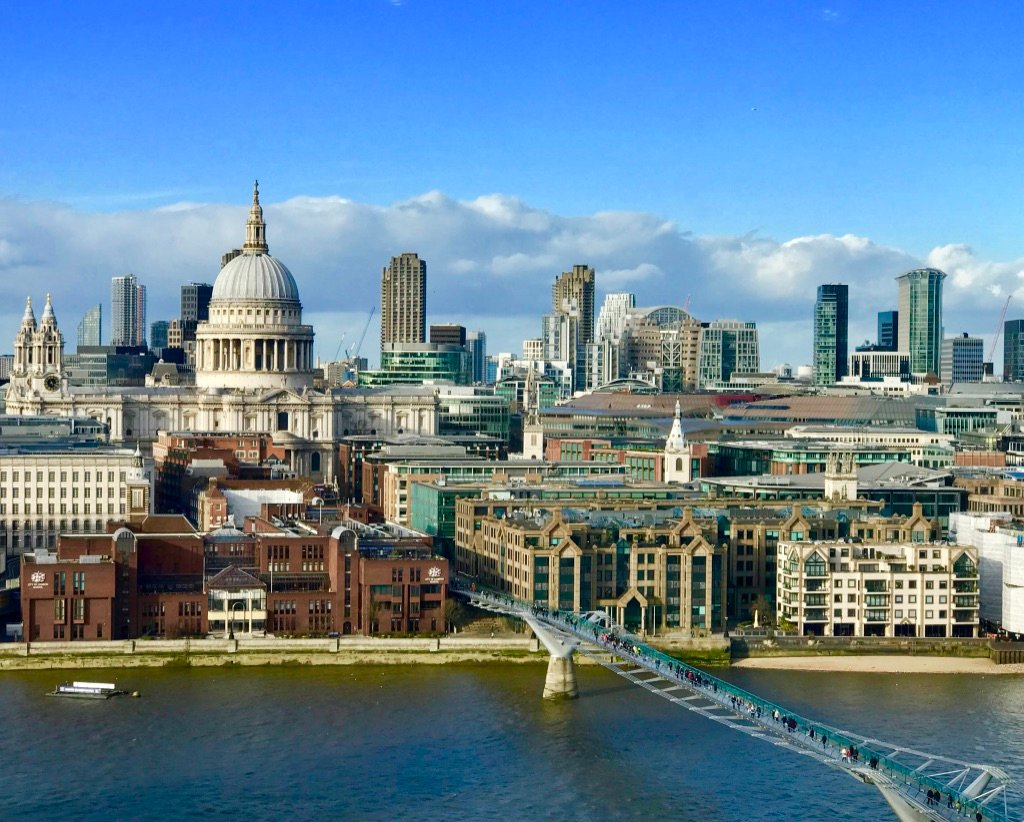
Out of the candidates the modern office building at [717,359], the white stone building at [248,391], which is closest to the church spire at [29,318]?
the white stone building at [248,391]

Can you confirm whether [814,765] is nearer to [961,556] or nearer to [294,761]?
[294,761]

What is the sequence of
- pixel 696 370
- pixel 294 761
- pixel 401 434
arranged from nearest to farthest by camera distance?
pixel 294 761
pixel 401 434
pixel 696 370

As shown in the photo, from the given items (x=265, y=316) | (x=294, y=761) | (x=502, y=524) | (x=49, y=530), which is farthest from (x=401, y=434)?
(x=294, y=761)

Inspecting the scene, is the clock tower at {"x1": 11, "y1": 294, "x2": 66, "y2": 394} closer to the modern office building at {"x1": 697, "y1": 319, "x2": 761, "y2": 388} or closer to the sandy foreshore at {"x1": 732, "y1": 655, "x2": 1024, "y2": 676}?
the sandy foreshore at {"x1": 732, "y1": 655, "x2": 1024, "y2": 676}

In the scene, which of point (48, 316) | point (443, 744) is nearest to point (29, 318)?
point (48, 316)

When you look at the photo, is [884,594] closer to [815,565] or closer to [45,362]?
[815,565]

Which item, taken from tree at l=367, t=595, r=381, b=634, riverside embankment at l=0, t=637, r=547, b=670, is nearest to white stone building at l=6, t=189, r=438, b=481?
tree at l=367, t=595, r=381, b=634
